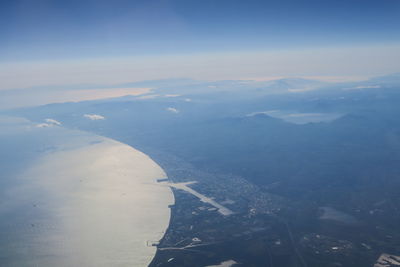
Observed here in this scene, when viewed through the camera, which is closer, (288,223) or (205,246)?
(205,246)

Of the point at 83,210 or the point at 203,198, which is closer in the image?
the point at 83,210

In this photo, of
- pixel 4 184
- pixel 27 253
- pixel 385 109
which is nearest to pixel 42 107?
pixel 4 184

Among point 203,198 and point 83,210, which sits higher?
point 203,198

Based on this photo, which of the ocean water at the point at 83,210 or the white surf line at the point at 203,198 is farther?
the white surf line at the point at 203,198

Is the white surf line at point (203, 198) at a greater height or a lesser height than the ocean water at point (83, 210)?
greater

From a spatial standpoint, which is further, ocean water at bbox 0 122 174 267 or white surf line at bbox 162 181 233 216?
white surf line at bbox 162 181 233 216

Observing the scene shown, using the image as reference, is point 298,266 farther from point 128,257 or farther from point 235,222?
point 128,257

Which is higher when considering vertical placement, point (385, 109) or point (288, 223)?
point (385, 109)

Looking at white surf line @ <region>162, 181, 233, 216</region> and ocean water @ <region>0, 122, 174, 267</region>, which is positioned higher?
white surf line @ <region>162, 181, 233, 216</region>
